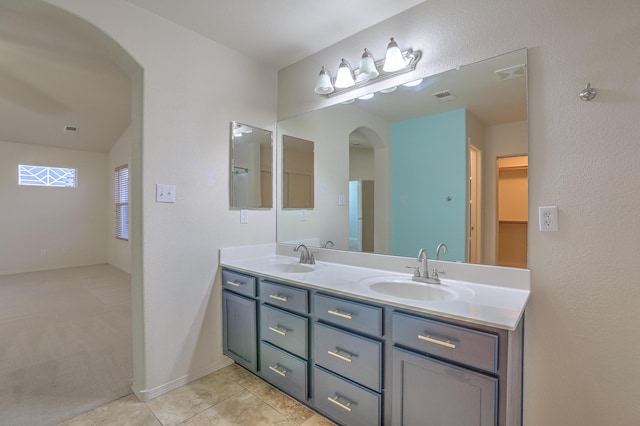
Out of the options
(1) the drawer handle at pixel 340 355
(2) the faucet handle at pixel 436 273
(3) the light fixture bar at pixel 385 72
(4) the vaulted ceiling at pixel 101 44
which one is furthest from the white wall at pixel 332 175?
(1) the drawer handle at pixel 340 355

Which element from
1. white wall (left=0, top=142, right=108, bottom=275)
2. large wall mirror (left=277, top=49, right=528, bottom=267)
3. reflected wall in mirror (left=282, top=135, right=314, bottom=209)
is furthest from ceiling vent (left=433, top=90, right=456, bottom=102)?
white wall (left=0, top=142, right=108, bottom=275)

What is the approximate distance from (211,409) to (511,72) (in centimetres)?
249

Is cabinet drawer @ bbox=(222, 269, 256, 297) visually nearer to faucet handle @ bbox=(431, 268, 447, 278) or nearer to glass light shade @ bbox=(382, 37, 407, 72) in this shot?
faucet handle @ bbox=(431, 268, 447, 278)

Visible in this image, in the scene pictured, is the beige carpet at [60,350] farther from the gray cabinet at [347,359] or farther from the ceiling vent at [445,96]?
the ceiling vent at [445,96]

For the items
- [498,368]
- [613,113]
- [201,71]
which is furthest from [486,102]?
[201,71]

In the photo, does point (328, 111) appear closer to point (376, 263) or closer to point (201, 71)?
point (201, 71)

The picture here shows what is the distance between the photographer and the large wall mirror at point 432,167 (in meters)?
1.50

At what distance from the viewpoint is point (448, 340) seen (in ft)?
3.75

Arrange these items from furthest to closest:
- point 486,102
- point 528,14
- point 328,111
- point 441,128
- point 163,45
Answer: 1. point 328,111
2. point 163,45
3. point 441,128
4. point 486,102
5. point 528,14

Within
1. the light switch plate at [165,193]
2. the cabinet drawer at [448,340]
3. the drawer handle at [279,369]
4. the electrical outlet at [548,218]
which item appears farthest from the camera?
the light switch plate at [165,193]

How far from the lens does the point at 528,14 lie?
1.39 metres

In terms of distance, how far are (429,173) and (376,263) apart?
2.24 feet

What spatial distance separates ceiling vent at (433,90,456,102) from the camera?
67.2 inches

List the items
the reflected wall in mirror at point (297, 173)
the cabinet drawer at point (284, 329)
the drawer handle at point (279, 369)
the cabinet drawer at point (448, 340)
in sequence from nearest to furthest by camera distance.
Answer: the cabinet drawer at point (448, 340) < the cabinet drawer at point (284, 329) < the drawer handle at point (279, 369) < the reflected wall in mirror at point (297, 173)
